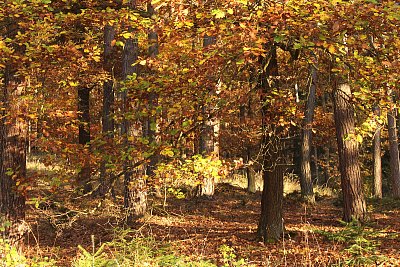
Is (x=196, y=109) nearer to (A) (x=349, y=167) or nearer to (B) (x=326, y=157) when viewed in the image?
(A) (x=349, y=167)

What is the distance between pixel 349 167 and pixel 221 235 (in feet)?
12.3

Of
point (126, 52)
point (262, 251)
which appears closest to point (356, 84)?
point (262, 251)

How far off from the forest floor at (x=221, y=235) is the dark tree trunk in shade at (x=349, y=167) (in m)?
0.47

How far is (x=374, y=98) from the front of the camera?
7.20 metres

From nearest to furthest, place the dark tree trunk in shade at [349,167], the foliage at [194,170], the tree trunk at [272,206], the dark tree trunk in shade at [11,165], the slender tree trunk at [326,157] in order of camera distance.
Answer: the foliage at [194,170]
the tree trunk at [272,206]
the dark tree trunk in shade at [11,165]
the dark tree trunk in shade at [349,167]
the slender tree trunk at [326,157]

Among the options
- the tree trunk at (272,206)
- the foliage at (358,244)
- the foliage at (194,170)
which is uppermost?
the foliage at (194,170)

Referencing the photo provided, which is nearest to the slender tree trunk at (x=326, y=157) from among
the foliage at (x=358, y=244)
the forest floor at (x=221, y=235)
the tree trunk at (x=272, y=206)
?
the forest floor at (x=221, y=235)

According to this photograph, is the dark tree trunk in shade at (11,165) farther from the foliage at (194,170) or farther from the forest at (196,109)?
the foliage at (194,170)

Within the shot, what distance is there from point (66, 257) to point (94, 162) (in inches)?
110

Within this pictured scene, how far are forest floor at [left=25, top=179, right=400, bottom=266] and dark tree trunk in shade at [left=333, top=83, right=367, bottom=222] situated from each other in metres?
0.47

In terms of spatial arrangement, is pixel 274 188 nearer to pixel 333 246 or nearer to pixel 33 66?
pixel 333 246

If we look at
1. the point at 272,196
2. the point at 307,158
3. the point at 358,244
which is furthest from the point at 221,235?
the point at 307,158

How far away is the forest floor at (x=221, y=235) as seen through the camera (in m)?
7.72

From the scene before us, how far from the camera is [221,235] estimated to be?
1079cm
